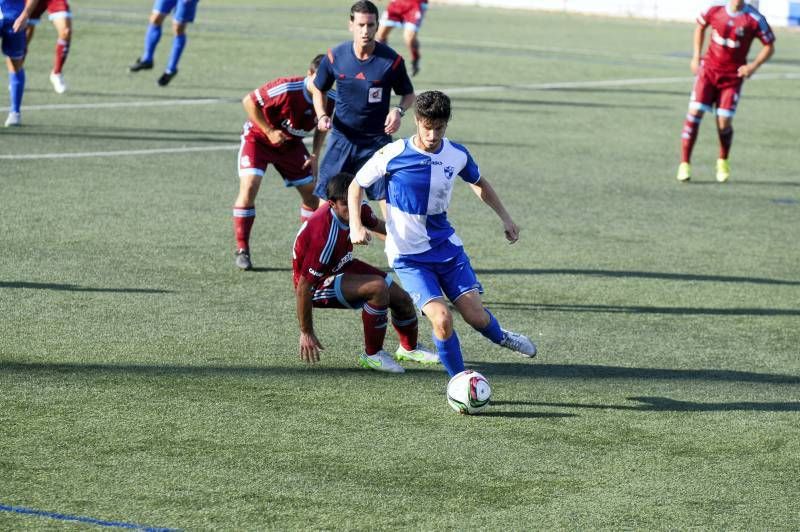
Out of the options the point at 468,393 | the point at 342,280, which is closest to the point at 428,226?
the point at 342,280

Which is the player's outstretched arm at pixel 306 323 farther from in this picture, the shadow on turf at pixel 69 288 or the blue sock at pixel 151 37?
the blue sock at pixel 151 37

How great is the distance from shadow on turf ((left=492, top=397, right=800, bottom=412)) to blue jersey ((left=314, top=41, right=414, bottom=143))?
3.50 metres

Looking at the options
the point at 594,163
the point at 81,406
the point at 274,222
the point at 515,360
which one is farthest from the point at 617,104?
the point at 81,406

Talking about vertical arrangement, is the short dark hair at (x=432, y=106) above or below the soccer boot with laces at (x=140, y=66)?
above

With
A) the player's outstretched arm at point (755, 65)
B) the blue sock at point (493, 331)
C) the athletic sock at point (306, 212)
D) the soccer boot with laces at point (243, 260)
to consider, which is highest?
the blue sock at point (493, 331)

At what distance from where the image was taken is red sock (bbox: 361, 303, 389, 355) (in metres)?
8.63

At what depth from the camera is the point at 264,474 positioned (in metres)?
6.75

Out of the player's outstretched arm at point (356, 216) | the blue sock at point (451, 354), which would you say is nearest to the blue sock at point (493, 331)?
the blue sock at point (451, 354)

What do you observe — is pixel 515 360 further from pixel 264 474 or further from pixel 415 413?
pixel 264 474

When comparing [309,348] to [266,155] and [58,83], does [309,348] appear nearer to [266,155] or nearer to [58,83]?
[266,155]

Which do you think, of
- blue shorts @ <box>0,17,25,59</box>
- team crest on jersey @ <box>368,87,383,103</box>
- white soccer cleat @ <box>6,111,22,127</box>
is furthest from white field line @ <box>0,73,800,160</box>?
team crest on jersey @ <box>368,87,383,103</box>

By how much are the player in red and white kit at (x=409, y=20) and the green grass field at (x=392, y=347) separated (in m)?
6.19

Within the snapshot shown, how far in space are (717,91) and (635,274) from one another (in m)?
5.86

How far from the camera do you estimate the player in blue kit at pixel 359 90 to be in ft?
35.4
